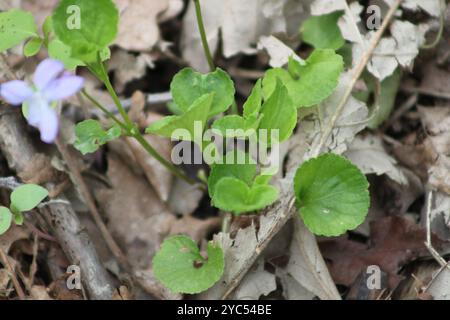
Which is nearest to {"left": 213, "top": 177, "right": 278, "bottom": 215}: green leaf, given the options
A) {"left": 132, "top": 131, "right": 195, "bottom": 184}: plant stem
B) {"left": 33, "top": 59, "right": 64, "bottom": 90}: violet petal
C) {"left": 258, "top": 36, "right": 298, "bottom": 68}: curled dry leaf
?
{"left": 132, "top": 131, "right": 195, "bottom": 184}: plant stem

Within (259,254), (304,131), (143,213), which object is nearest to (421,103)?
(304,131)

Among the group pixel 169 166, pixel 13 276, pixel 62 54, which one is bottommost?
pixel 13 276

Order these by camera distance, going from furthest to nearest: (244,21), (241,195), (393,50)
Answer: (244,21), (393,50), (241,195)

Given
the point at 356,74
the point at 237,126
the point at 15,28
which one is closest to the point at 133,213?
the point at 237,126

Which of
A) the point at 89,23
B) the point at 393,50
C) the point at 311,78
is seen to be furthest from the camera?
the point at 393,50

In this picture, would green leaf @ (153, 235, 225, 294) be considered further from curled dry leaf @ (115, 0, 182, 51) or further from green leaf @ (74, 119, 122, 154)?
curled dry leaf @ (115, 0, 182, 51)

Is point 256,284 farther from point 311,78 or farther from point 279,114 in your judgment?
point 311,78
